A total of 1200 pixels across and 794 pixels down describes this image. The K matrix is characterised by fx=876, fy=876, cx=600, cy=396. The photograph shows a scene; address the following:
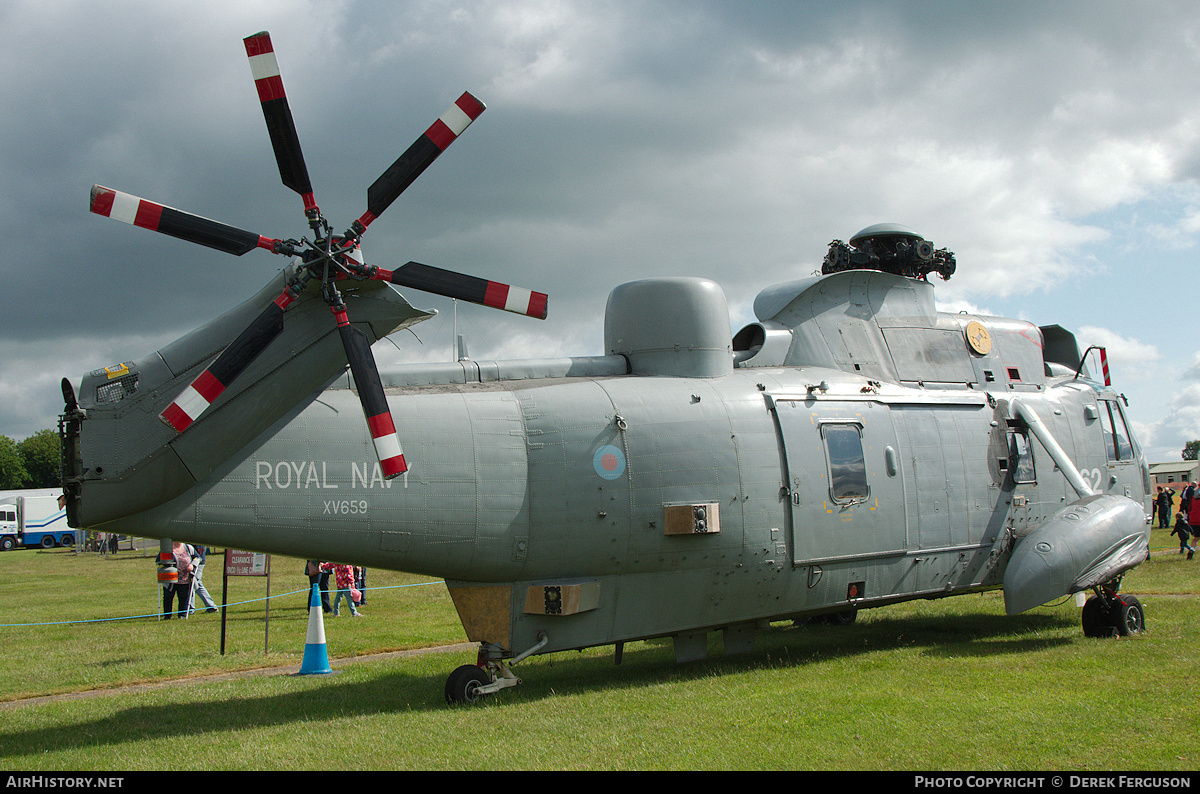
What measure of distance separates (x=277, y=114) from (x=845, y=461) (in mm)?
7947

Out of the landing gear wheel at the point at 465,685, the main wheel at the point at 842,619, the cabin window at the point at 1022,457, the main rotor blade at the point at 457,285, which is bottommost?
the main wheel at the point at 842,619

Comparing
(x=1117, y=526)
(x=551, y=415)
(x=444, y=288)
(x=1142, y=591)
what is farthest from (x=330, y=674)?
(x=1142, y=591)

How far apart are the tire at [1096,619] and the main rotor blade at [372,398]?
10.3 m

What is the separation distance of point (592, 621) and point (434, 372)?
137 inches

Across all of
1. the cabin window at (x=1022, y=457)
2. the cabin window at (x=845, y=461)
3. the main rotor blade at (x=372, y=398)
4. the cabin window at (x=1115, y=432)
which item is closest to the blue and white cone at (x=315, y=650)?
the main rotor blade at (x=372, y=398)

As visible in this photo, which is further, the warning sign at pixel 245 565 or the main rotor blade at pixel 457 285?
the warning sign at pixel 245 565

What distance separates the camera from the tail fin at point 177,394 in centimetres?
860

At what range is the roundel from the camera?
33.6 ft

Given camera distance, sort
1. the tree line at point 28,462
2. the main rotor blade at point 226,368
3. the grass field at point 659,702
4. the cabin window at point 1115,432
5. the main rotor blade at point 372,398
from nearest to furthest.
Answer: the grass field at point 659,702 → the main rotor blade at point 226,368 → the main rotor blade at point 372,398 → the cabin window at point 1115,432 → the tree line at point 28,462

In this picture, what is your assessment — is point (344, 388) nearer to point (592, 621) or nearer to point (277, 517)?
point (277, 517)

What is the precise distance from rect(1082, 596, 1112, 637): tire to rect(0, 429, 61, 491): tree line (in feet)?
441

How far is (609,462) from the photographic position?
10.3 meters

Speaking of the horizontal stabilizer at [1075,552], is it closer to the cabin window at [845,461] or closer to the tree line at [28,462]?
the cabin window at [845,461]

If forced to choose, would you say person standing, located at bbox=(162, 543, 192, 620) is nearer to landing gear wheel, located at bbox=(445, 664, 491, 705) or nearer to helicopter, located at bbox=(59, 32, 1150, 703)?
helicopter, located at bbox=(59, 32, 1150, 703)
